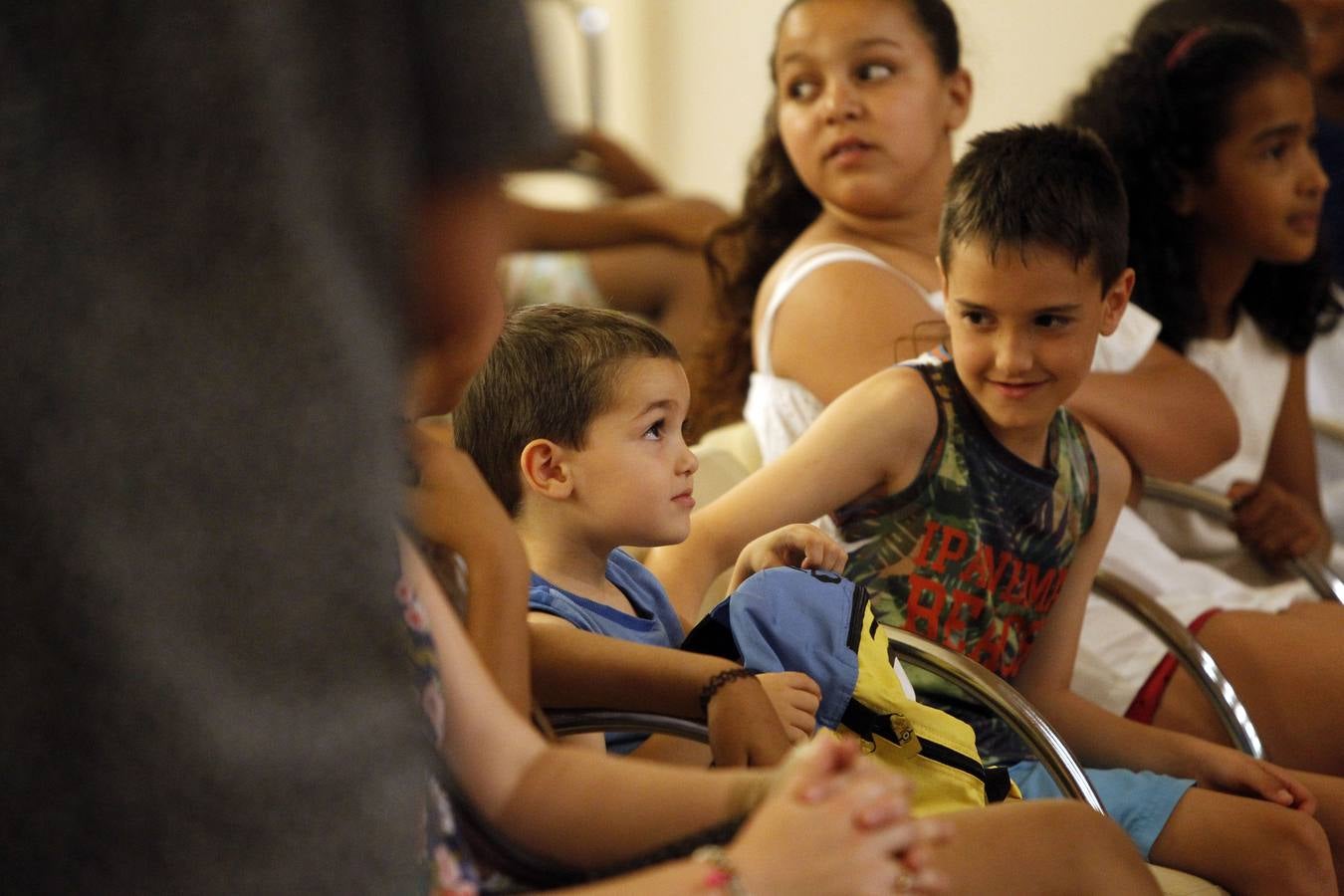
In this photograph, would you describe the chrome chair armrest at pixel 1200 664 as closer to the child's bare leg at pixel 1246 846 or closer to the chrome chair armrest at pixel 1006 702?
the child's bare leg at pixel 1246 846

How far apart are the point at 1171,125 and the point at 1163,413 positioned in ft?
1.61

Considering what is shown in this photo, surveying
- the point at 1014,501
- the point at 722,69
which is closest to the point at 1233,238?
the point at 1014,501

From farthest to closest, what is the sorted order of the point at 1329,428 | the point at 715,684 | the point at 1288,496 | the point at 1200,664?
the point at 1329,428, the point at 1288,496, the point at 1200,664, the point at 715,684

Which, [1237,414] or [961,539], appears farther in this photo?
[1237,414]

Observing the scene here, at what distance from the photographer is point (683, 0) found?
510 centimetres

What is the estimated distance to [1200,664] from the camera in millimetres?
1647

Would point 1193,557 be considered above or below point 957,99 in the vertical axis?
below

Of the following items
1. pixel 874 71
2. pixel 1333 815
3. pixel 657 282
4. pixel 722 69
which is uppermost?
pixel 874 71

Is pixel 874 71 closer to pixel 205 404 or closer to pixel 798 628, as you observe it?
pixel 798 628

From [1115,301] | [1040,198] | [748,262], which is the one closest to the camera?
[1040,198]

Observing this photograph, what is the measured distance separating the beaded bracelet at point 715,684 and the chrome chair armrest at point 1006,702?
305 mm

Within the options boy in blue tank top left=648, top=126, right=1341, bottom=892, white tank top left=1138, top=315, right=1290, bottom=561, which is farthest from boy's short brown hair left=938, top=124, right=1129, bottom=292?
white tank top left=1138, top=315, right=1290, bottom=561

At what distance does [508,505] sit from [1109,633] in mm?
953

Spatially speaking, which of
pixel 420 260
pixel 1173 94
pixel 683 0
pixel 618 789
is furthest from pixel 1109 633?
pixel 683 0
